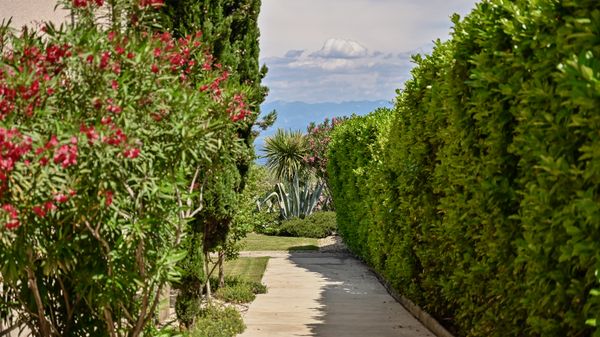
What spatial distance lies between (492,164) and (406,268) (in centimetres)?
494

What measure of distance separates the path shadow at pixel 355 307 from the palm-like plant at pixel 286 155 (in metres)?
11.2

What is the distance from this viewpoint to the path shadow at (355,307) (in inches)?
379

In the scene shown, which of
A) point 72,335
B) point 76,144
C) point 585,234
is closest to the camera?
point 585,234

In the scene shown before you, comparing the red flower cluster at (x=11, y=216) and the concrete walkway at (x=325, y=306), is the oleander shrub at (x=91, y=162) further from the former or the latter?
the concrete walkway at (x=325, y=306)

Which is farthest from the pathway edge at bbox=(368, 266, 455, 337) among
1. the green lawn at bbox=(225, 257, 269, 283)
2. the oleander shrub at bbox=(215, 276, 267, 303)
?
the green lawn at bbox=(225, 257, 269, 283)

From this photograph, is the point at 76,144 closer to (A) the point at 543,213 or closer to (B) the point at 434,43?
(A) the point at 543,213

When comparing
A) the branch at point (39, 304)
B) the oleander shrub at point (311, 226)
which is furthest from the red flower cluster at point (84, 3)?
the oleander shrub at point (311, 226)

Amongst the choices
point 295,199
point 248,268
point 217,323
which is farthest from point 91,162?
point 295,199

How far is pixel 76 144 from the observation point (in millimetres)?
4613

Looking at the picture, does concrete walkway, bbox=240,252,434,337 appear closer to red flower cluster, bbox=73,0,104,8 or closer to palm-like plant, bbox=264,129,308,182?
red flower cluster, bbox=73,0,104,8

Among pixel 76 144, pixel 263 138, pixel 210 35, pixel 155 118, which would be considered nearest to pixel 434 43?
pixel 210 35

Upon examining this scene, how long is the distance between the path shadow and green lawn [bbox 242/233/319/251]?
409 centimetres

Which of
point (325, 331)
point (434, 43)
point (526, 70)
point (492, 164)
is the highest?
point (434, 43)

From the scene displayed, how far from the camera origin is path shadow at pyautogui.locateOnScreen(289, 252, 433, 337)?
9617 mm
